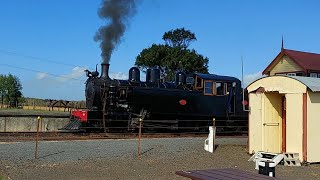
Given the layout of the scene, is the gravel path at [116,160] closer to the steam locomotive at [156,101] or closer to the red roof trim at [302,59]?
the steam locomotive at [156,101]

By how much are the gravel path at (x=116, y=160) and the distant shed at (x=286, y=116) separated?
65 cm

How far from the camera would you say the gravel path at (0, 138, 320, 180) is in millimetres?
9914

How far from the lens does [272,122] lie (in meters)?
14.0

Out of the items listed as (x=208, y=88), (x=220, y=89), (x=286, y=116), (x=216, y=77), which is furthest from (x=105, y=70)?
(x=286, y=116)

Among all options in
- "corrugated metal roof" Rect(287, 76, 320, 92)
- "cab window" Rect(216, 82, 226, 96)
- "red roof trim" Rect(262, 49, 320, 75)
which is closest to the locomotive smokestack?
"cab window" Rect(216, 82, 226, 96)

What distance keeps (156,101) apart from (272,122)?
8427 mm

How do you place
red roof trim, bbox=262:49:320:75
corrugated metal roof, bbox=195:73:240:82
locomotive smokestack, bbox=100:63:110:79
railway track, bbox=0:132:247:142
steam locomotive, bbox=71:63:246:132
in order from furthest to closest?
red roof trim, bbox=262:49:320:75
corrugated metal roof, bbox=195:73:240:82
locomotive smokestack, bbox=100:63:110:79
steam locomotive, bbox=71:63:246:132
railway track, bbox=0:132:247:142

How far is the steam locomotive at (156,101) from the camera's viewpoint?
67.1ft

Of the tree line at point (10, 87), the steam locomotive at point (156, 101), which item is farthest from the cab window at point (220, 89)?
the tree line at point (10, 87)

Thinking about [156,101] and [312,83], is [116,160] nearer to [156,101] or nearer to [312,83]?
[312,83]

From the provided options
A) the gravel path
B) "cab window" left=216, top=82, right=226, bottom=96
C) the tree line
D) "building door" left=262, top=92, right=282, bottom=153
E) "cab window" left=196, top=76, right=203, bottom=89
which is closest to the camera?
the gravel path

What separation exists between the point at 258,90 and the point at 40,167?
7180mm

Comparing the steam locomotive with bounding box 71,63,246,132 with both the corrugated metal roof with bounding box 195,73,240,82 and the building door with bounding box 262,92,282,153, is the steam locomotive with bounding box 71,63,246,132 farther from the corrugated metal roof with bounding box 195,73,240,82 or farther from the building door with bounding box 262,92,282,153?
the building door with bounding box 262,92,282,153

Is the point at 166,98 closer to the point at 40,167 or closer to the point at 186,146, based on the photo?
the point at 186,146
